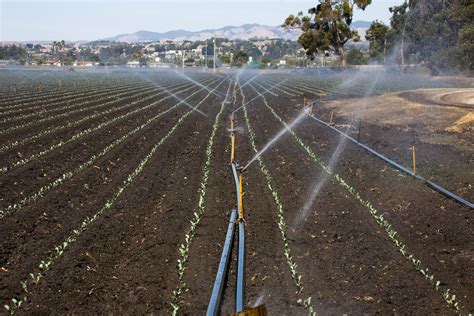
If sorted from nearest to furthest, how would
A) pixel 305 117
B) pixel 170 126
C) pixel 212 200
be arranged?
pixel 212 200
pixel 170 126
pixel 305 117

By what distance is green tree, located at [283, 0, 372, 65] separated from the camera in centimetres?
7338

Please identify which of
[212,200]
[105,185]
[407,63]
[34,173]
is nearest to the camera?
[212,200]

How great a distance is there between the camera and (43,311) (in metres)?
5.61

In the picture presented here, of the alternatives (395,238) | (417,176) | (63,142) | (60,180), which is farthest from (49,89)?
(395,238)

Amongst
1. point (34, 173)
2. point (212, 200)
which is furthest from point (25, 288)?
point (34, 173)

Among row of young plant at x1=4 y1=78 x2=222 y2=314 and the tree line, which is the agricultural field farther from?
the tree line

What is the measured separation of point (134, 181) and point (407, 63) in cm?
6730

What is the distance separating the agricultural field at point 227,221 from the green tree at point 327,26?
59.5m

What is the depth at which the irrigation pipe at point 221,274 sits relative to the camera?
5.29 meters

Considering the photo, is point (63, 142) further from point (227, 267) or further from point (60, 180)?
point (227, 267)

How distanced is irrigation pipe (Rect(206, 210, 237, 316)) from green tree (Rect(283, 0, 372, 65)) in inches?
2669

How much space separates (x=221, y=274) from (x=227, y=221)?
2.46 m

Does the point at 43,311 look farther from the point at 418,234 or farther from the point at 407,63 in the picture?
the point at 407,63

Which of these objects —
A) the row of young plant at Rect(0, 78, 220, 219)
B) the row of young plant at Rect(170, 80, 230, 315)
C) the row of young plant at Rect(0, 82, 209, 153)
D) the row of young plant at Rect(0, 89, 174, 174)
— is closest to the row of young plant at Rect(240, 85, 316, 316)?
the row of young plant at Rect(170, 80, 230, 315)
